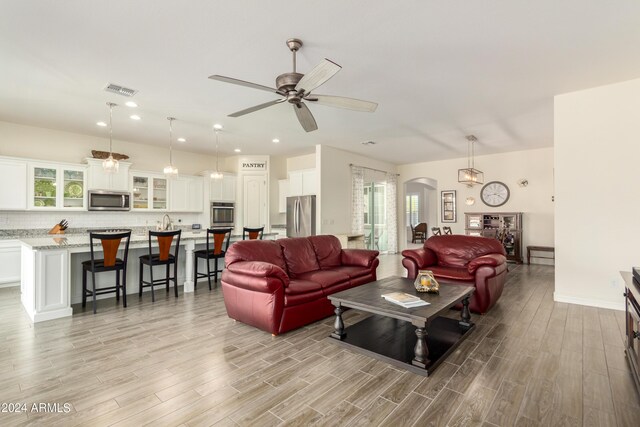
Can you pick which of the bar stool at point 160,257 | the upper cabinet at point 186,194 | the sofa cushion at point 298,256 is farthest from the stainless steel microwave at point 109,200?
the sofa cushion at point 298,256

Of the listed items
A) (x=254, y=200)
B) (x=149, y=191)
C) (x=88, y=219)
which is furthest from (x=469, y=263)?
(x=88, y=219)

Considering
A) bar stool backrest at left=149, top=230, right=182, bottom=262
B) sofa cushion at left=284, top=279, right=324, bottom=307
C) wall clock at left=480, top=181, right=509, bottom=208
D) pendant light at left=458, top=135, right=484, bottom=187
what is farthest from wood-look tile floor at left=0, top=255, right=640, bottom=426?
wall clock at left=480, top=181, right=509, bottom=208

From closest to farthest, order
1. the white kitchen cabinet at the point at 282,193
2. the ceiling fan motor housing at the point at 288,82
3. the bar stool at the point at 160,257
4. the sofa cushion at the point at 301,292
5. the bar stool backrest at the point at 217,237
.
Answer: the ceiling fan motor housing at the point at 288,82 < the sofa cushion at the point at 301,292 < the bar stool at the point at 160,257 < the bar stool backrest at the point at 217,237 < the white kitchen cabinet at the point at 282,193

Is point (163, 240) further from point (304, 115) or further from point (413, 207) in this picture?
point (413, 207)

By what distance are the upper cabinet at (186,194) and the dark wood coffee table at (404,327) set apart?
219 inches

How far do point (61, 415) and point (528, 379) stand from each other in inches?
126

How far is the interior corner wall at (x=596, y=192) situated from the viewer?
152 inches

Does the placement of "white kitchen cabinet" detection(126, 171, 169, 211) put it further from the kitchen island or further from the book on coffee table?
the book on coffee table

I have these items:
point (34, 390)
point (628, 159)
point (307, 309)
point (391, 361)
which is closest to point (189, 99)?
point (307, 309)

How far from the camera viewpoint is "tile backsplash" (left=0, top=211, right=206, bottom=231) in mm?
5605

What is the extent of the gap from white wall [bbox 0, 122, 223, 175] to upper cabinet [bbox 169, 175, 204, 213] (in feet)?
1.47

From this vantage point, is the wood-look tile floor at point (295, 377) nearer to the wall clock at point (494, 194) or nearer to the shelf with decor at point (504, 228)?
the shelf with decor at point (504, 228)

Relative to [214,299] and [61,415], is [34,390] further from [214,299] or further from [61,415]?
[214,299]

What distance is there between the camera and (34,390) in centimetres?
216
